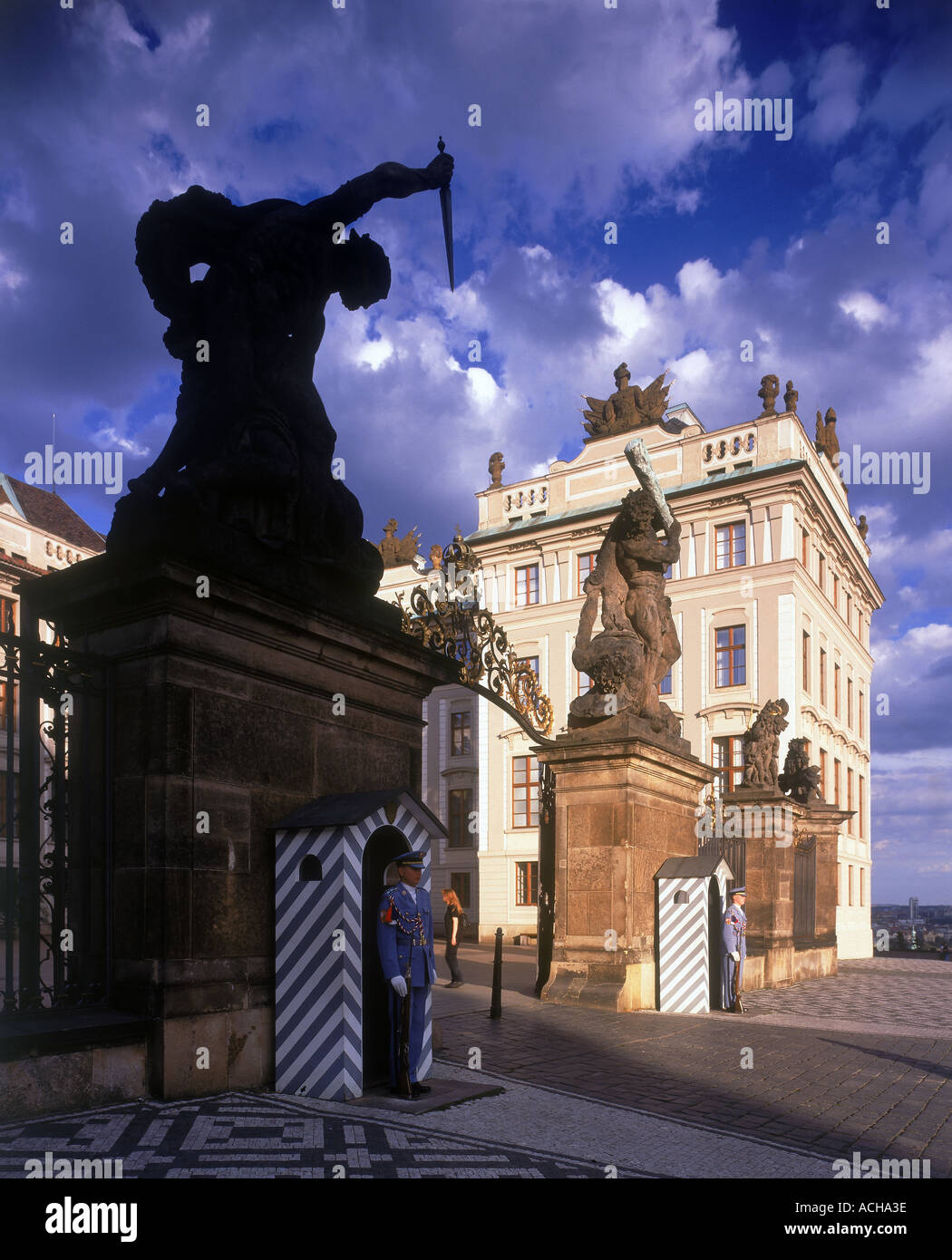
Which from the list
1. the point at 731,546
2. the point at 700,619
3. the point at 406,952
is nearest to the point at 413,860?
the point at 406,952

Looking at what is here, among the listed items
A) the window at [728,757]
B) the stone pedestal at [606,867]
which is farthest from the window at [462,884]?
the stone pedestal at [606,867]

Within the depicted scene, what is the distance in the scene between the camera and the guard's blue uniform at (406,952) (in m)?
6.98

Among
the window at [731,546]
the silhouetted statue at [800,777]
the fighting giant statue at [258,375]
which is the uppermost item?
the window at [731,546]

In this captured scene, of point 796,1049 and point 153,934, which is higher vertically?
point 153,934

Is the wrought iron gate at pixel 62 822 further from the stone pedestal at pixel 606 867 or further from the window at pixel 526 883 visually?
the window at pixel 526 883

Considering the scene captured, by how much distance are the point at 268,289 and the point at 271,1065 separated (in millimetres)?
5093

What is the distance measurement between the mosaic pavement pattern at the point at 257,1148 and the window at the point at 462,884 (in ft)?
116

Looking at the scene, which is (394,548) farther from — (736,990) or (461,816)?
(736,990)

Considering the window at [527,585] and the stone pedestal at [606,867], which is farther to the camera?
the window at [527,585]

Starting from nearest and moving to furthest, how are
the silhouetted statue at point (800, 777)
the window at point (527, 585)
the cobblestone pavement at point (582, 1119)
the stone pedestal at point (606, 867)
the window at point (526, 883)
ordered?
the cobblestone pavement at point (582, 1119) < the stone pedestal at point (606, 867) < the silhouetted statue at point (800, 777) < the window at point (526, 883) < the window at point (527, 585)

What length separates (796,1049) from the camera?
1037 centimetres

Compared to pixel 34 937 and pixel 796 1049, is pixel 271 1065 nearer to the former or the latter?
pixel 34 937

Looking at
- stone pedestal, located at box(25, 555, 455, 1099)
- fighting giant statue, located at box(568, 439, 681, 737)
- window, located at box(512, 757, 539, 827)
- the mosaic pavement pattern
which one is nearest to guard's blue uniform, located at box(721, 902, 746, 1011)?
fighting giant statue, located at box(568, 439, 681, 737)
